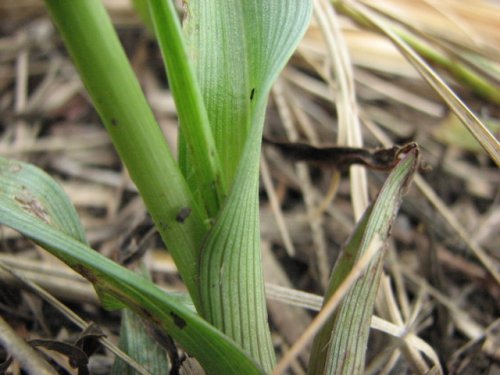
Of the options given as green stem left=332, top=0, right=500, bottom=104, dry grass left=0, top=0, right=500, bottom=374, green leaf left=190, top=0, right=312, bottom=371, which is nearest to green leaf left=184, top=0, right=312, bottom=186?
green leaf left=190, top=0, right=312, bottom=371

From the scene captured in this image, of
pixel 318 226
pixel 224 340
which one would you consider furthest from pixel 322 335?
pixel 318 226

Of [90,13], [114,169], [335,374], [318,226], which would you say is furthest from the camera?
[114,169]

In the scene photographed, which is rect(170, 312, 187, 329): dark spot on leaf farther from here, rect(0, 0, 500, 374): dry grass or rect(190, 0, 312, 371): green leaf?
rect(0, 0, 500, 374): dry grass

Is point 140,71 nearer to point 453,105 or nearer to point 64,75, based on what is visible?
point 64,75

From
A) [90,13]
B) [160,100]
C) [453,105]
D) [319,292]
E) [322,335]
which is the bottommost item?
[319,292]

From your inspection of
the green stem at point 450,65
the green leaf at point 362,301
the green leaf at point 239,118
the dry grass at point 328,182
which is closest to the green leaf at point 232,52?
the green leaf at point 239,118

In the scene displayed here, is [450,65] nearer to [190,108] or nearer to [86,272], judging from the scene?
[190,108]
